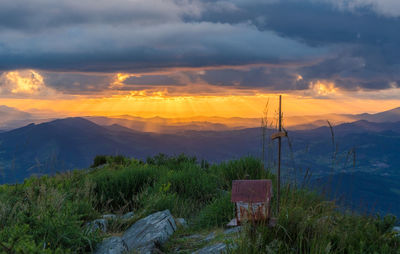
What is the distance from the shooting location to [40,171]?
10203 mm

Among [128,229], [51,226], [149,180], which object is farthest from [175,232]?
[149,180]

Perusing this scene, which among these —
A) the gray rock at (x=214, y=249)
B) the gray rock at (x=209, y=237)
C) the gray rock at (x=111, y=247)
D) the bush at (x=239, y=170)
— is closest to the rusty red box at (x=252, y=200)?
the gray rock at (x=214, y=249)

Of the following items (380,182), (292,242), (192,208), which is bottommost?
(380,182)

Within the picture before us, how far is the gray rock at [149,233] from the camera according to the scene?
5.68 m

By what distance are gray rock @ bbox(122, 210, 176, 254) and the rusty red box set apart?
1.33 m

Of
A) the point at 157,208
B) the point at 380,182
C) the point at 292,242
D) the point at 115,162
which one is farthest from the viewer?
the point at 380,182

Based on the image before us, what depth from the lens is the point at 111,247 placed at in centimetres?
541

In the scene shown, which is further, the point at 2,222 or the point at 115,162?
the point at 115,162

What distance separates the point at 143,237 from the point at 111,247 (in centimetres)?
66

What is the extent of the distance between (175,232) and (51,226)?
7.00ft

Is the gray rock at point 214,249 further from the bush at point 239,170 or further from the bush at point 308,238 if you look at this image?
the bush at point 239,170

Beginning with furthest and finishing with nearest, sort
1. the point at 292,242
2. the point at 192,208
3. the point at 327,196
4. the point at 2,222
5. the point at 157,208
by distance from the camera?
1. the point at 192,208
2. the point at 157,208
3. the point at 327,196
4. the point at 2,222
5. the point at 292,242

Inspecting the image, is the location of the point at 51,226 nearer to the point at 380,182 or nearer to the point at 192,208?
the point at 192,208

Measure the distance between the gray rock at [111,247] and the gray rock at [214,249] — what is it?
3.62ft
